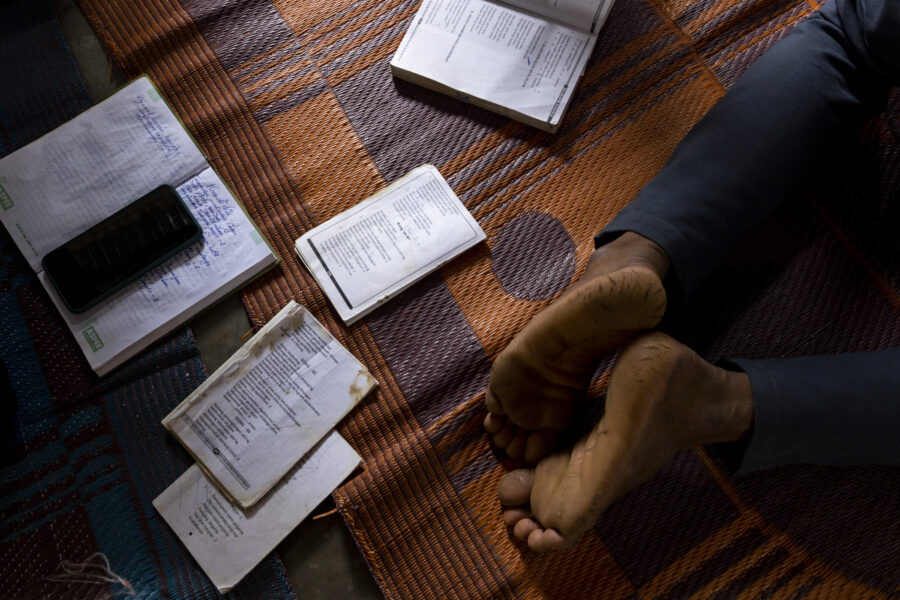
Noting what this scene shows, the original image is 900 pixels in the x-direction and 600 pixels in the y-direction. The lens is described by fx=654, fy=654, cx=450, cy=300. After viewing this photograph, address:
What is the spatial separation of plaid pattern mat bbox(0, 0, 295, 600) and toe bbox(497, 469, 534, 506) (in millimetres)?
305

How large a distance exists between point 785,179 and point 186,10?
0.93m

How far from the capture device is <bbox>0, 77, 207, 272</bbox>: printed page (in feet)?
3.07

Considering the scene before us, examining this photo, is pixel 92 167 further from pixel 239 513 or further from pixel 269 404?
pixel 239 513

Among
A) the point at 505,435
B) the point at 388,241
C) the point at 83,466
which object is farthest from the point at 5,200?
the point at 505,435

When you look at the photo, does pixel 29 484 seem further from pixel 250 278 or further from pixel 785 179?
pixel 785 179

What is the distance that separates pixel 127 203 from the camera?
37.4 inches

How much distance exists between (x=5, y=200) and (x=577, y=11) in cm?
90

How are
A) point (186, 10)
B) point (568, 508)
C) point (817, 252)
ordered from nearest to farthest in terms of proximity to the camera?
point (568, 508) < point (817, 252) < point (186, 10)

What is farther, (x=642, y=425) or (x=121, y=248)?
(x=121, y=248)

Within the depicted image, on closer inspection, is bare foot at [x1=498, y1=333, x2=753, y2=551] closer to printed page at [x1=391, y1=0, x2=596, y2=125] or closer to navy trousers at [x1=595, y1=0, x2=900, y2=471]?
navy trousers at [x1=595, y1=0, x2=900, y2=471]

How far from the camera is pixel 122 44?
1.03 meters

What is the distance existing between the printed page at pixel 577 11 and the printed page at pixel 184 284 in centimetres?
57

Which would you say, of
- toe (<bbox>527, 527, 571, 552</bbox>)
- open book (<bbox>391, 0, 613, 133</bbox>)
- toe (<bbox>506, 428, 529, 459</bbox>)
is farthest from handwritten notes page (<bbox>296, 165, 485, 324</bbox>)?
toe (<bbox>527, 527, 571, 552</bbox>)

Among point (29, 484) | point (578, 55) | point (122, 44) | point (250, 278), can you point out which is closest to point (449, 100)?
point (578, 55)
